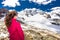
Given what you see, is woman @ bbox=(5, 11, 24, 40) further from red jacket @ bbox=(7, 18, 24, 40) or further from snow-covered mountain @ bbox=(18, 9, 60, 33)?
snow-covered mountain @ bbox=(18, 9, 60, 33)

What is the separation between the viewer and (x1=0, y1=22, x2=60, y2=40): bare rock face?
342 cm

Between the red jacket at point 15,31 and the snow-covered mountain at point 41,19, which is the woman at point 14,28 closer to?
the red jacket at point 15,31

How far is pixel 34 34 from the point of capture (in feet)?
11.4

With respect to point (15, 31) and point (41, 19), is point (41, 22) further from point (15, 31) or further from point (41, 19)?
point (15, 31)

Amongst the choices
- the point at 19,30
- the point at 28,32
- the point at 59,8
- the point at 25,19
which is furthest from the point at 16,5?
the point at 19,30

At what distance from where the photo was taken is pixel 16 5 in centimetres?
356

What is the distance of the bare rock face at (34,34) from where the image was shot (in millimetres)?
3420

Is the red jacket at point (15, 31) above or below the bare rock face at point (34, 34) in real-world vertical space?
below

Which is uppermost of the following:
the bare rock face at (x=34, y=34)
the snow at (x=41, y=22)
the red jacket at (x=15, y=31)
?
the snow at (x=41, y=22)

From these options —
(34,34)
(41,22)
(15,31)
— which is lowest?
(15,31)

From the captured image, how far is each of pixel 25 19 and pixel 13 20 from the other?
83 cm

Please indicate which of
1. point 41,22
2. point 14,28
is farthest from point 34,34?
point 14,28

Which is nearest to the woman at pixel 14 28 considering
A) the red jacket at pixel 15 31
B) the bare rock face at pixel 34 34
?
the red jacket at pixel 15 31

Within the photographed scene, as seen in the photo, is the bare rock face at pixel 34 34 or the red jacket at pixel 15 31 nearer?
the red jacket at pixel 15 31
